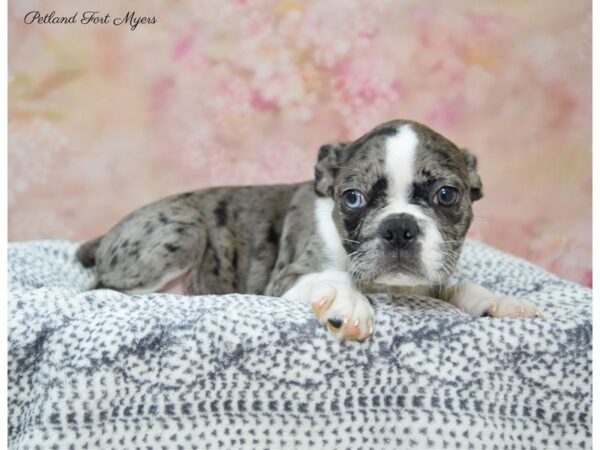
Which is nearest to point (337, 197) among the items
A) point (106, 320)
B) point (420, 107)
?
point (106, 320)

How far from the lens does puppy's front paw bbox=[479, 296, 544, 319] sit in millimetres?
3047

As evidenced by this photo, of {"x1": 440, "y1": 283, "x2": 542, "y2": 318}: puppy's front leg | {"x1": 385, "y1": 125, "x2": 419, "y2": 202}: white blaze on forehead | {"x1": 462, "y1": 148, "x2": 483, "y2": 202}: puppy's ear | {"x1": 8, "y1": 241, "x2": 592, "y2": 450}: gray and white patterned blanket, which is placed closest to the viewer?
{"x1": 8, "y1": 241, "x2": 592, "y2": 450}: gray and white patterned blanket

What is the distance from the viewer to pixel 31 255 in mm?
4332

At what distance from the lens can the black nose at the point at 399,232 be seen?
9.70 feet

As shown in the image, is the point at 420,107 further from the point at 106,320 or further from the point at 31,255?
the point at 106,320

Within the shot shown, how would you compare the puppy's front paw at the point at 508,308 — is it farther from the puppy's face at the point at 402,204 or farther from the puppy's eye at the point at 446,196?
the puppy's eye at the point at 446,196

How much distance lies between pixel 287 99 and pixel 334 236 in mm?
2509

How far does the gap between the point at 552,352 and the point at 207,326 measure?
1332 millimetres

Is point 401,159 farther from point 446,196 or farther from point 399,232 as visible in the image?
point 399,232

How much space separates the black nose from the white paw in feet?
1.75

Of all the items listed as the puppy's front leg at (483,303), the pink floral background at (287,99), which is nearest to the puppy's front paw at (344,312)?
the puppy's front leg at (483,303)

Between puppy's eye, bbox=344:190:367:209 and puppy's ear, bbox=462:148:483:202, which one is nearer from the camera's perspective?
puppy's eye, bbox=344:190:367:209

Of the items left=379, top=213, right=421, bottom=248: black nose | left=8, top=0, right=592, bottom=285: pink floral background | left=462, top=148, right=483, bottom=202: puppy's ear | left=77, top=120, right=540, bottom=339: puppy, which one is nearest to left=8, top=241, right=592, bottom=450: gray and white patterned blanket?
left=77, top=120, right=540, bottom=339: puppy

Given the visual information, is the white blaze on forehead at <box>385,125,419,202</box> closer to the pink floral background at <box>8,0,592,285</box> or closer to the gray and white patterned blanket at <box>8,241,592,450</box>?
the gray and white patterned blanket at <box>8,241,592,450</box>
